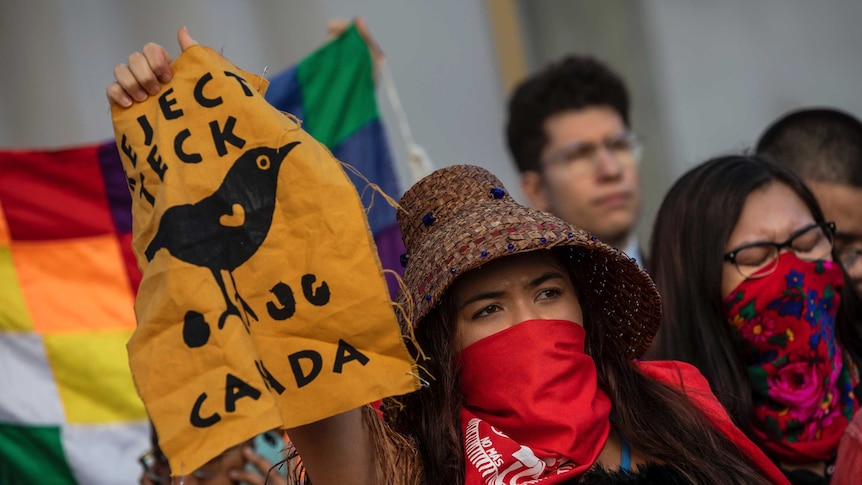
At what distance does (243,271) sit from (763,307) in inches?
62.1

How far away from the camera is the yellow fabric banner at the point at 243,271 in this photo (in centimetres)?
210

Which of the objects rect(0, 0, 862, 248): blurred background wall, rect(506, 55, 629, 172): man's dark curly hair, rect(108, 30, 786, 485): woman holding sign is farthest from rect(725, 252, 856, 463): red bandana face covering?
rect(0, 0, 862, 248): blurred background wall

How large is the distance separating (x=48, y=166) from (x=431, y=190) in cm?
205

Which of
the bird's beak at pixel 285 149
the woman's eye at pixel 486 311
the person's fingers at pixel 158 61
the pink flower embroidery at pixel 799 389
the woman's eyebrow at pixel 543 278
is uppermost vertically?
the person's fingers at pixel 158 61

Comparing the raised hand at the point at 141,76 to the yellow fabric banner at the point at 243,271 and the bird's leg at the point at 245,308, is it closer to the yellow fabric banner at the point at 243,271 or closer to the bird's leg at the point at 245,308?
the yellow fabric banner at the point at 243,271

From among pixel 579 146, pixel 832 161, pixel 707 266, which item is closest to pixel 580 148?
pixel 579 146

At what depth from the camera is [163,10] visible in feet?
18.2

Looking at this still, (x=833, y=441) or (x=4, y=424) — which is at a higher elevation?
(x=4, y=424)

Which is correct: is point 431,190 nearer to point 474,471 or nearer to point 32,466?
point 474,471

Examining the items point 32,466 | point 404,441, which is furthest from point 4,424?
point 404,441

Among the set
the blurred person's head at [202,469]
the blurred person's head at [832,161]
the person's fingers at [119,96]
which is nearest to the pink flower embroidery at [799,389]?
the blurred person's head at [832,161]

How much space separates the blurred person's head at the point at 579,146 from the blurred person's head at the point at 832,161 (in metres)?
0.69

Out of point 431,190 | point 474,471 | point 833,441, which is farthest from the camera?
point 833,441

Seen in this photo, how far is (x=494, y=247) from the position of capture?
2457 mm
